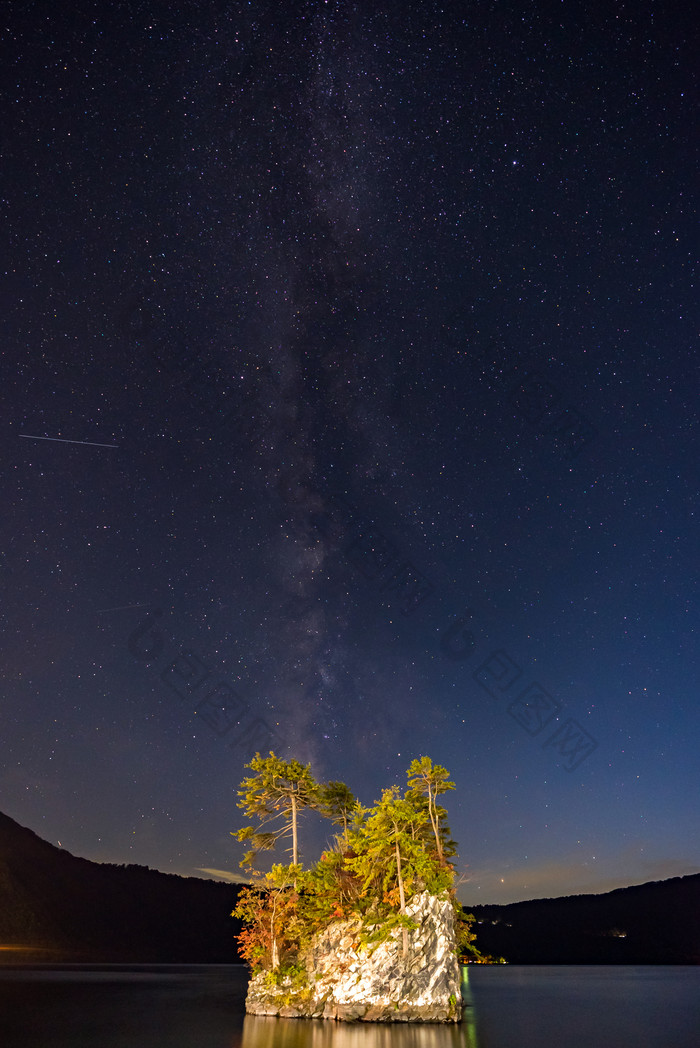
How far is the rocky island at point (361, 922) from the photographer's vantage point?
39.0m

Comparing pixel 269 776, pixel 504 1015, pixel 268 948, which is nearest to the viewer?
pixel 268 948

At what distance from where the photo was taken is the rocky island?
128 ft

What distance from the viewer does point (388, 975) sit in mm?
38938

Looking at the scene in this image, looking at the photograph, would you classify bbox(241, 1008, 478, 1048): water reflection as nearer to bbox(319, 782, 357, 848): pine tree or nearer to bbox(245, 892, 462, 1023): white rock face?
bbox(245, 892, 462, 1023): white rock face

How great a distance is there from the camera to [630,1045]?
1512 inches

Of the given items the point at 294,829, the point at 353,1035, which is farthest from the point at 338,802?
the point at 353,1035

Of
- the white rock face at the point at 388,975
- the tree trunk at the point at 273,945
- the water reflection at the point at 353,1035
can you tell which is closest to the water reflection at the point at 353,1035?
the water reflection at the point at 353,1035

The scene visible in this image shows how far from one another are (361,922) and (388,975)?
312cm

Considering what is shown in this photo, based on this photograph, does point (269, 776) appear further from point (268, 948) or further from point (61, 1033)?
point (61, 1033)

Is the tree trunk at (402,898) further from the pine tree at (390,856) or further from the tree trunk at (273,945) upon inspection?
the tree trunk at (273,945)

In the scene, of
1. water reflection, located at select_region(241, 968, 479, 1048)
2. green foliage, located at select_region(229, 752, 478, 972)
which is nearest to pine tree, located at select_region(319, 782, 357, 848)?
green foliage, located at select_region(229, 752, 478, 972)

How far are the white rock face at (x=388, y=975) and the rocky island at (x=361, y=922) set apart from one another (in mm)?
59

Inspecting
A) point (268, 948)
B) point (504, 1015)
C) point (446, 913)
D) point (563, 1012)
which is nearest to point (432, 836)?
point (446, 913)

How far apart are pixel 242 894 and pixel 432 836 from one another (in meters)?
13.9
